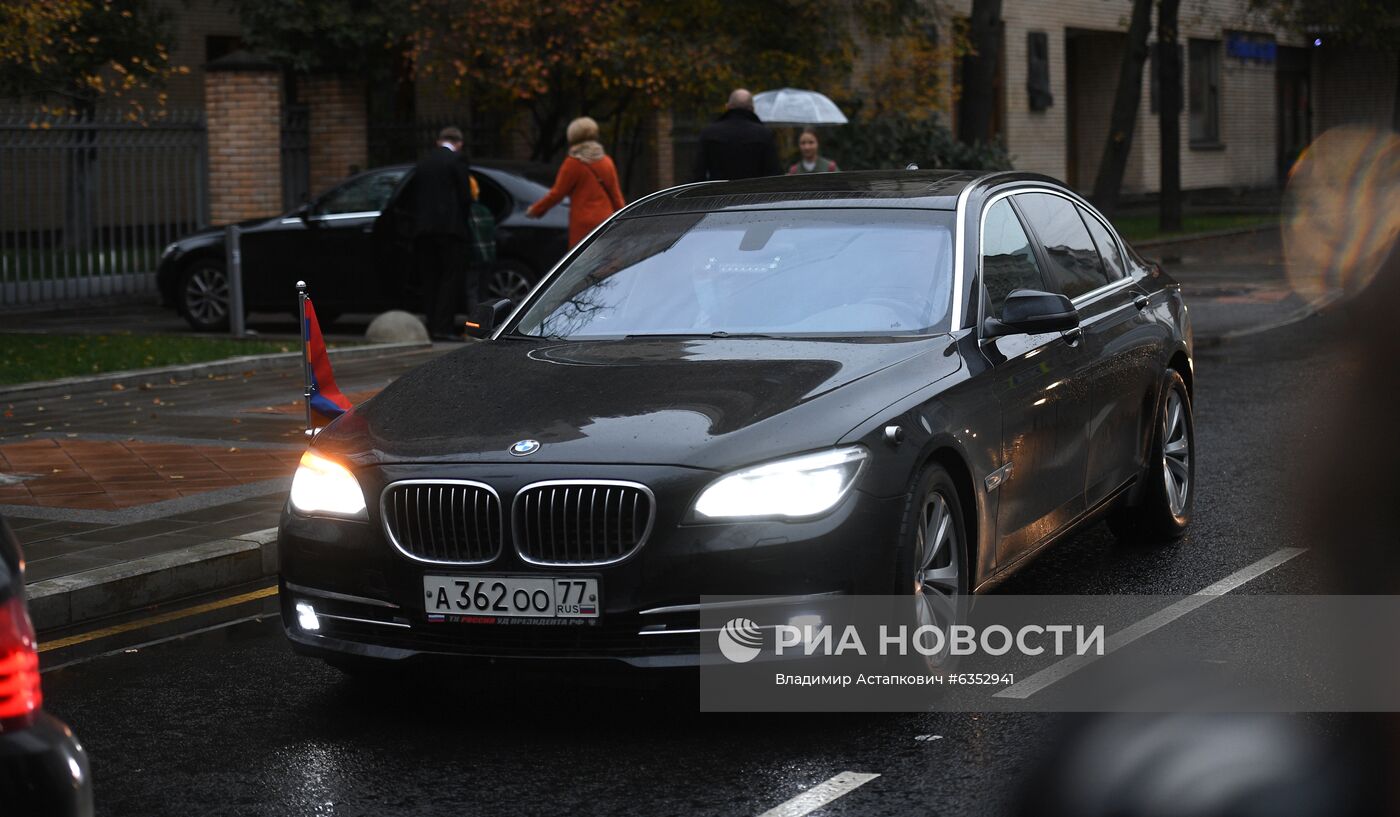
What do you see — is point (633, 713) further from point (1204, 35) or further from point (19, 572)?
point (1204, 35)

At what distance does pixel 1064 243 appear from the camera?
736 cm

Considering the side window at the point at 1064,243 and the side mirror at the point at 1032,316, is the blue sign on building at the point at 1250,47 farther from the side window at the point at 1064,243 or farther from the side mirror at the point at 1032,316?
the side mirror at the point at 1032,316

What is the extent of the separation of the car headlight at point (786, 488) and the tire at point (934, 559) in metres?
0.25

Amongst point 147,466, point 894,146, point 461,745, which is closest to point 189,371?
point 147,466

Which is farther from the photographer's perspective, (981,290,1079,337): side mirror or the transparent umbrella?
the transparent umbrella

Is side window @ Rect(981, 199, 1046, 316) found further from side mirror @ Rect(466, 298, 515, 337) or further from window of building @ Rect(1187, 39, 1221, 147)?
window of building @ Rect(1187, 39, 1221, 147)

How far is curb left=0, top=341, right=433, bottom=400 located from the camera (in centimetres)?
1300

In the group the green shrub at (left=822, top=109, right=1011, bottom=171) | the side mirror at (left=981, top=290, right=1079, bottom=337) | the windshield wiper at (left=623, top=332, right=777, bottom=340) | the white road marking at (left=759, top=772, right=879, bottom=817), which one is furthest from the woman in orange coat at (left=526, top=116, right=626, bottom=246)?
the green shrub at (left=822, top=109, right=1011, bottom=171)

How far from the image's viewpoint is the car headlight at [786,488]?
5.03m

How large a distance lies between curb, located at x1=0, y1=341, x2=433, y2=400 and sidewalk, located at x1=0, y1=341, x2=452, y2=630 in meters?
0.07

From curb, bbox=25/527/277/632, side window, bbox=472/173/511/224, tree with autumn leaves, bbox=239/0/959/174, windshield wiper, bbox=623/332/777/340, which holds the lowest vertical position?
curb, bbox=25/527/277/632

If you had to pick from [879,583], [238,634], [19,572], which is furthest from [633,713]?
[19,572]

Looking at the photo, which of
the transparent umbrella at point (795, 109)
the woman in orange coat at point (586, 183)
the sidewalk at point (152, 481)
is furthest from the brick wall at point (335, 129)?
the woman in orange coat at point (586, 183)

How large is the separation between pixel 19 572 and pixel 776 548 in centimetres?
236
